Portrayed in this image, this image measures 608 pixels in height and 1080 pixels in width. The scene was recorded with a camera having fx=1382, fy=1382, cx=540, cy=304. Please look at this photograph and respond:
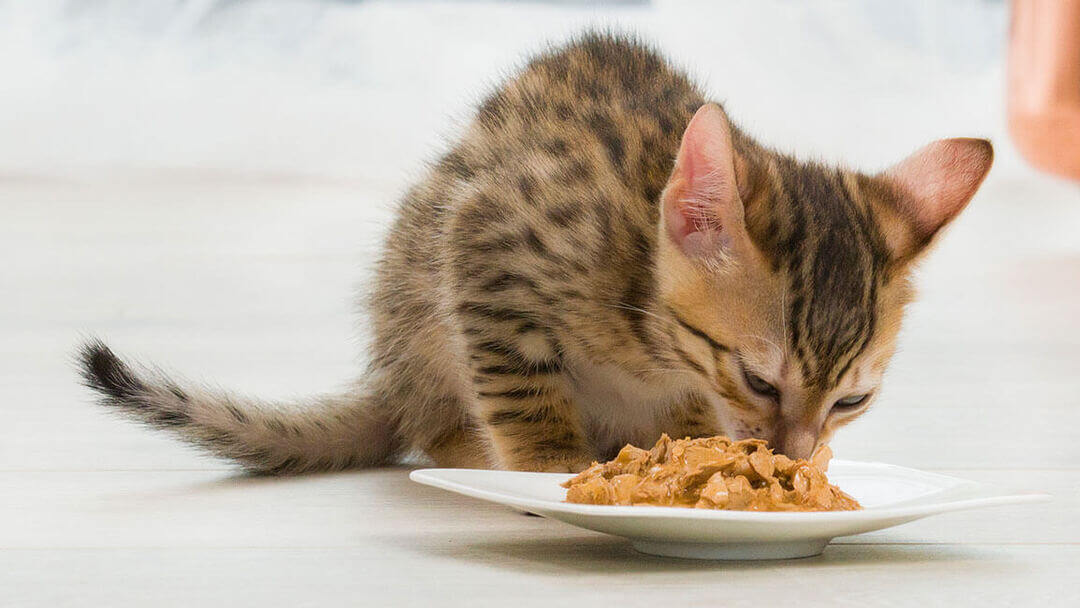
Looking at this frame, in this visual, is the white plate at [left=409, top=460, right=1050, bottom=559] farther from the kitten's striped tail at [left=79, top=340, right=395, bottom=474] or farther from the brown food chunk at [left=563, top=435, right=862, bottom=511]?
the kitten's striped tail at [left=79, top=340, right=395, bottom=474]

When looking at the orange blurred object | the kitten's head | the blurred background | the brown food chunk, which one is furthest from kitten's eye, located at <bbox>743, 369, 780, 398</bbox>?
the blurred background

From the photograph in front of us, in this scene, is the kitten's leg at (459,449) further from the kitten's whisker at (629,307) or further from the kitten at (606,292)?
the kitten's whisker at (629,307)

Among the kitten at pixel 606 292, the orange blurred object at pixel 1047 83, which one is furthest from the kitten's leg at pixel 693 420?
the orange blurred object at pixel 1047 83

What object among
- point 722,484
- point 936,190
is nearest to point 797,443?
point 722,484

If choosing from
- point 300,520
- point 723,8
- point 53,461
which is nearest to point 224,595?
point 300,520

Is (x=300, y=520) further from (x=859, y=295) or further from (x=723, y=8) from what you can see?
(x=723, y=8)

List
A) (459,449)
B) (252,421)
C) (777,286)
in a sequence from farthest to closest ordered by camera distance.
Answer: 1. (459,449)
2. (252,421)
3. (777,286)

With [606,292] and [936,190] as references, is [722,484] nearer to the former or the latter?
[606,292]

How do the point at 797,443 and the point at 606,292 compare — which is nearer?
the point at 797,443
